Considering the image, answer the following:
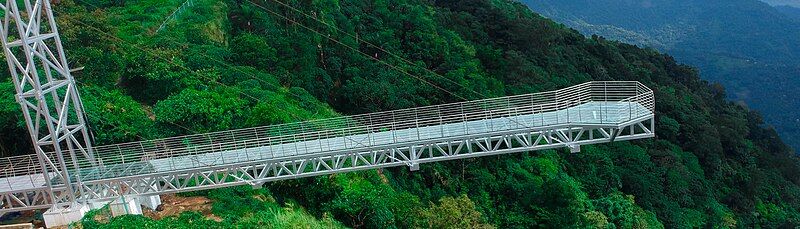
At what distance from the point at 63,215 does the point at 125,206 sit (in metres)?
1.79

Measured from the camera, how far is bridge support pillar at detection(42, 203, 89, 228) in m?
18.4

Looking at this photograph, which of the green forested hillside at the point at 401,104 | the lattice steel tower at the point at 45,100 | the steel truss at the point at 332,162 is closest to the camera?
the lattice steel tower at the point at 45,100

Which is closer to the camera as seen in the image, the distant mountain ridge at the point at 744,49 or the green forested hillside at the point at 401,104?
the green forested hillside at the point at 401,104

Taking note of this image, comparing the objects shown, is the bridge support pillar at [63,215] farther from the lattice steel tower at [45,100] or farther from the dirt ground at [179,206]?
the dirt ground at [179,206]

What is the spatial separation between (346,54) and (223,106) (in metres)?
15.6

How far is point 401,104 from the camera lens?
118ft

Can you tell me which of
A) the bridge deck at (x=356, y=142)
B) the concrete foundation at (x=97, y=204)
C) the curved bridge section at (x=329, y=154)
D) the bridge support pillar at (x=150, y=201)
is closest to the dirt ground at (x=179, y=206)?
the bridge support pillar at (x=150, y=201)

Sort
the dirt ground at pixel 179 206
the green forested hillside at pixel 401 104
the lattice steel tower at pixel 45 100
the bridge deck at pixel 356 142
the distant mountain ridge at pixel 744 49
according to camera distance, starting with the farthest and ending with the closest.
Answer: the distant mountain ridge at pixel 744 49 < the green forested hillside at pixel 401 104 < the dirt ground at pixel 179 206 < the bridge deck at pixel 356 142 < the lattice steel tower at pixel 45 100

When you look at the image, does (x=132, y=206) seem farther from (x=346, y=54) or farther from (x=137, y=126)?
(x=346, y=54)

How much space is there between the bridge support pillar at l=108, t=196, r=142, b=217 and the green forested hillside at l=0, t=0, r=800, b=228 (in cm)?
173

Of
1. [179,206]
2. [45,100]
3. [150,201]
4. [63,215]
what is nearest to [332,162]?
[179,206]

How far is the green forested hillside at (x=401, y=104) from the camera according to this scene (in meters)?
22.0

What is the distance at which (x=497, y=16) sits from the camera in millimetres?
59094

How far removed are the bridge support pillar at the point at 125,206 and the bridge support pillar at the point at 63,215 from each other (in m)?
0.81
